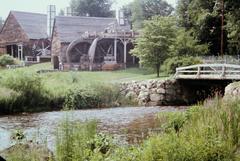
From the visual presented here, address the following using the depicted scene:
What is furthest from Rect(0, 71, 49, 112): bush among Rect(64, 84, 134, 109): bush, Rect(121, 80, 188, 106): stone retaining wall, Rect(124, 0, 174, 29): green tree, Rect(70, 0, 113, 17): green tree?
Rect(70, 0, 113, 17): green tree

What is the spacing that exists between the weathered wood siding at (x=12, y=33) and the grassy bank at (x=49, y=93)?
67.3ft

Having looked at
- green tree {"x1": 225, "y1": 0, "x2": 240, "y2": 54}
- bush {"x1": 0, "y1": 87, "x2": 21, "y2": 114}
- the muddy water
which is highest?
green tree {"x1": 225, "y1": 0, "x2": 240, "y2": 54}

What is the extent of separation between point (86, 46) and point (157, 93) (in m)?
17.7

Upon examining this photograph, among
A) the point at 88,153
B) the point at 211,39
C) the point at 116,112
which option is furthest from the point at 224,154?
the point at 211,39

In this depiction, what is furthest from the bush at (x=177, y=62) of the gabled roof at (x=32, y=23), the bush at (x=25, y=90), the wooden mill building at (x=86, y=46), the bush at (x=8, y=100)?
the gabled roof at (x=32, y=23)

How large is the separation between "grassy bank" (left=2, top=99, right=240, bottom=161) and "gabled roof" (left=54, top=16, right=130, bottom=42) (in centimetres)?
3215

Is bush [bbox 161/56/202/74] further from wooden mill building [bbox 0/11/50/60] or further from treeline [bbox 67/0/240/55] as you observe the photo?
wooden mill building [bbox 0/11/50/60]

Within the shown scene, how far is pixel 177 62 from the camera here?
26.8 meters

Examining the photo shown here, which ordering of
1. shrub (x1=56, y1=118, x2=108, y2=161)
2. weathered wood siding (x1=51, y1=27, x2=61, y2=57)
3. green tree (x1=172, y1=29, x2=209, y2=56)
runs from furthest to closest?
1. weathered wood siding (x1=51, y1=27, x2=61, y2=57)
2. green tree (x1=172, y1=29, x2=209, y2=56)
3. shrub (x1=56, y1=118, x2=108, y2=161)

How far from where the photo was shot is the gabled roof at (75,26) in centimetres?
4006

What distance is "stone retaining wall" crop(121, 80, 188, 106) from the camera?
24.5 m

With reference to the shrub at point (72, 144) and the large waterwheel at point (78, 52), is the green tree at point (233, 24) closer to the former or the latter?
the large waterwheel at point (78, 52)

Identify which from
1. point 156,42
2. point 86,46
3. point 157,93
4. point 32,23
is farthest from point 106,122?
point 32,23

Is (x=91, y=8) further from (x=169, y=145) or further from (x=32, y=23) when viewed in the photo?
(x=169, y=145)
